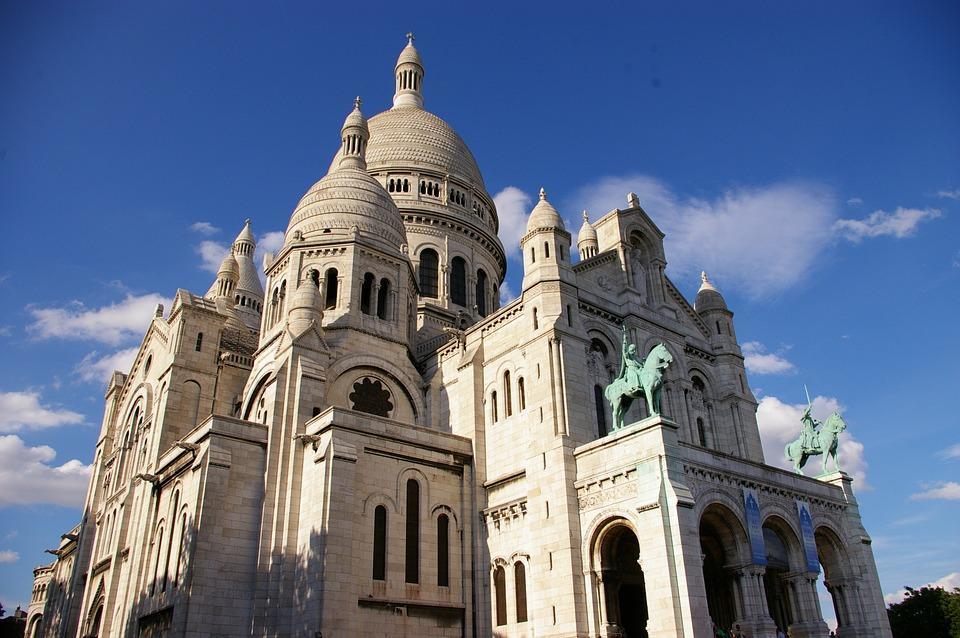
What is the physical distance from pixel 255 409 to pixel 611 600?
18.4m

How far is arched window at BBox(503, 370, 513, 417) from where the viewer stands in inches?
1339

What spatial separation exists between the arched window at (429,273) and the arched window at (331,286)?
1252cm

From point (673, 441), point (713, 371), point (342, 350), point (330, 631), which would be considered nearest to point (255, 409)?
point (342, 350)

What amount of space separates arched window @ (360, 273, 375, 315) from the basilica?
0.12 metres

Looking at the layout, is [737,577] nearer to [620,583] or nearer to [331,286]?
[620,583]

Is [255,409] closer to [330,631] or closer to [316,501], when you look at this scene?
[316,501]

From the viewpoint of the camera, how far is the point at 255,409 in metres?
35.8

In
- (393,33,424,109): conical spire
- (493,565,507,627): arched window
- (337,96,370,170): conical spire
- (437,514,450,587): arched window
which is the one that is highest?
(393,33,424,109): conical spire

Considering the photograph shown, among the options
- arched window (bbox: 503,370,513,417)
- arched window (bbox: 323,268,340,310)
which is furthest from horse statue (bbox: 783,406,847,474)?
arched window (bbox: 323,268,340,310)

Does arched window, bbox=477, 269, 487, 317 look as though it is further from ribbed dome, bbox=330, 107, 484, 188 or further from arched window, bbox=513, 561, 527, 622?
arched window, bbox=513, 561, 527, 622

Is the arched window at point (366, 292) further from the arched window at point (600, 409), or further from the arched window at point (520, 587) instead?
the arched window at point (520, 587)

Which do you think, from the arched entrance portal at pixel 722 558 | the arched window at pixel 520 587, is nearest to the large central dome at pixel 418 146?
the arched window at pixel 520 587

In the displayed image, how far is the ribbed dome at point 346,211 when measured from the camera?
1614 inches

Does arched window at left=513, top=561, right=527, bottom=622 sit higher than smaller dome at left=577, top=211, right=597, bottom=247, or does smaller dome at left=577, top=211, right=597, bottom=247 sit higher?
smaller dome at left=577, top=211, right=597, bottom=247
